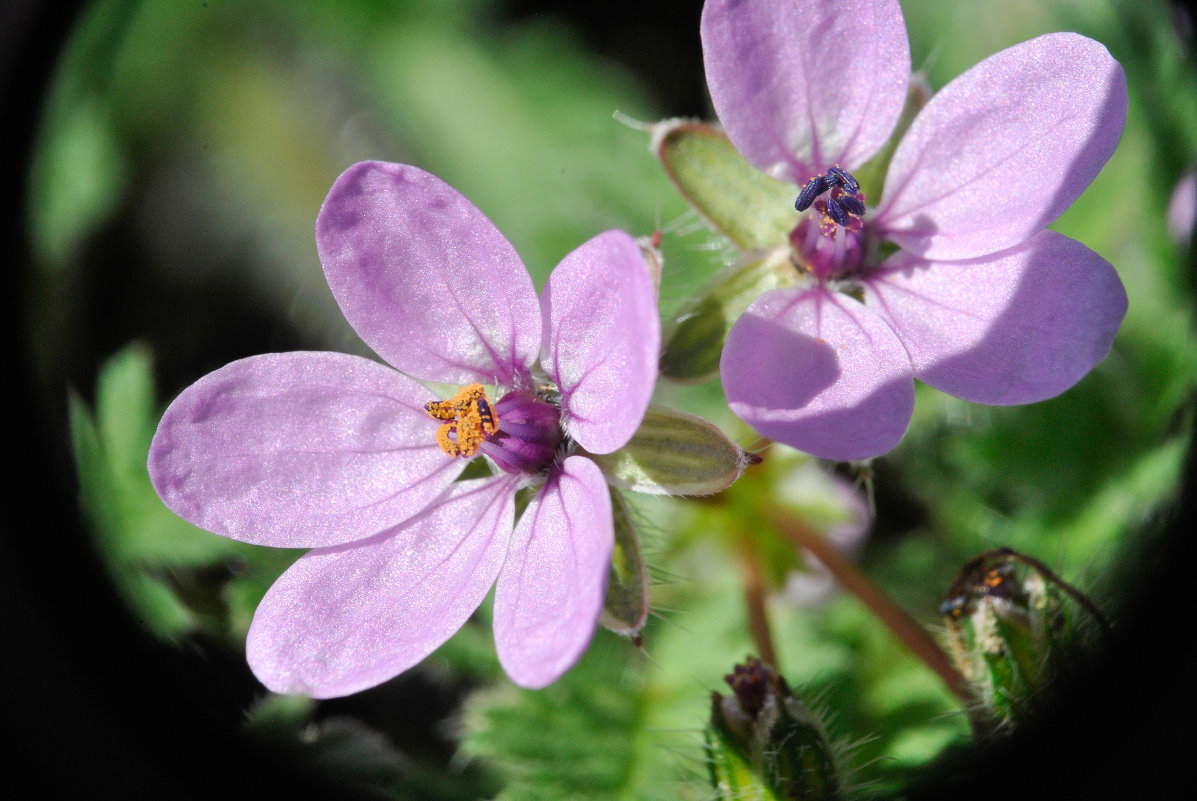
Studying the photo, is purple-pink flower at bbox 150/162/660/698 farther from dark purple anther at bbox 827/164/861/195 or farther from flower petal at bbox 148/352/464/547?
dark purple anther at bbox 827/164/861/195

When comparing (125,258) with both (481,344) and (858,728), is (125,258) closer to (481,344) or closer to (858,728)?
(481,344)

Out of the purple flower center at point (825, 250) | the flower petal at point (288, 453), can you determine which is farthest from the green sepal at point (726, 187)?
the flower petal at point (288, 453)

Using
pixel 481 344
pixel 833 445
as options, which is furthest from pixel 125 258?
pixel 833 445

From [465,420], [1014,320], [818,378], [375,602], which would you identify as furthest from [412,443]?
[1014,320]

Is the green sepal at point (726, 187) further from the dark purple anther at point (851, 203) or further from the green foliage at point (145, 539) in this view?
the green foliage at point (145, 539)

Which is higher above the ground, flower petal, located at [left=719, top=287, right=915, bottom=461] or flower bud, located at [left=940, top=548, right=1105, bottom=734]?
flower petal, located at [left=719, top=287, right=915, bottom=461]

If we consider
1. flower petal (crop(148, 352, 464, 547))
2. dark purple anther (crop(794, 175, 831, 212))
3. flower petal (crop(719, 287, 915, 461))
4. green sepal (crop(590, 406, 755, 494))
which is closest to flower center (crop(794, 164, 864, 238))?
dark purple anther (crop(794, 175, 831, 212))

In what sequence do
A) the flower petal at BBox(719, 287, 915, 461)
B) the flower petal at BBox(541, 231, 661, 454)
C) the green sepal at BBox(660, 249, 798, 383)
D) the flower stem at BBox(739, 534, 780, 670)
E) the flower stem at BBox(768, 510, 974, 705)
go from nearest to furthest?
1. the flower petal at BBox(541, 231, 661, 454)
2. the flower petal at BBox(719, 287, 915, 461)
3. the green sepal at BBox(660, 249, 798, 383)
4. the flower stem at BBox(768, 510, 974, 705)
5. the flower stem at BBox(739, 534, 780, 670)
